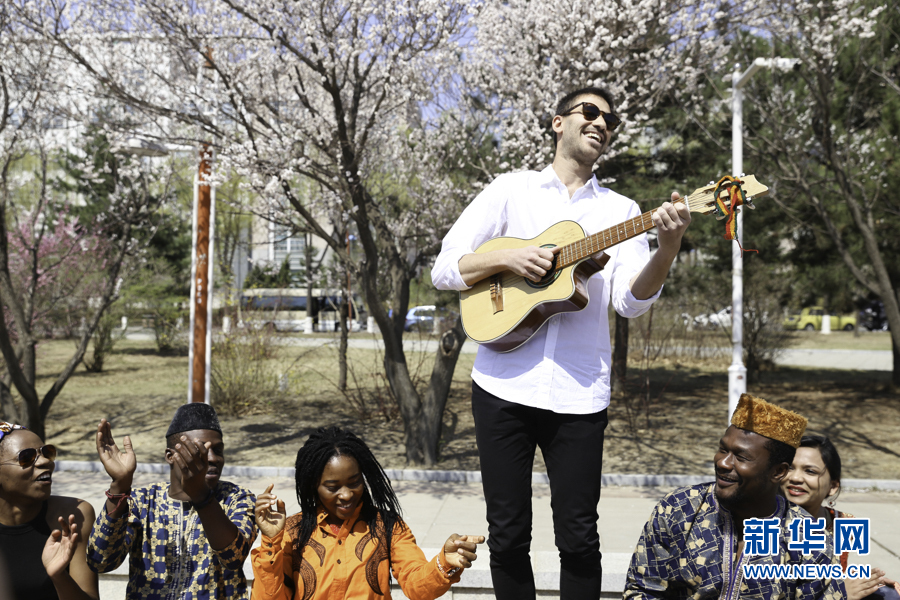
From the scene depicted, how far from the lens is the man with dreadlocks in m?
2.21

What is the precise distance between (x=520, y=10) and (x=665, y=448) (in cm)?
483

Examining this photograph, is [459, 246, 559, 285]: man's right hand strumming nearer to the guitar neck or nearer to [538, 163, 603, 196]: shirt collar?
the guitar neck

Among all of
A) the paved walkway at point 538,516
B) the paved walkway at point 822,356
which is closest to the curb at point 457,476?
the paved walkway at point 538,516

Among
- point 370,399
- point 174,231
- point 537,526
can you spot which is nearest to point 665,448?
point 537,526

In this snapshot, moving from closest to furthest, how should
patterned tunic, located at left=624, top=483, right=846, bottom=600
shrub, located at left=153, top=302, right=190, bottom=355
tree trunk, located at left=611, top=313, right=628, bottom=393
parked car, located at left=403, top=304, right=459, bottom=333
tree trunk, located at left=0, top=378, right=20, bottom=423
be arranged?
patterned tunic, located at left=624, top=483, right=846, bottom=600
tree trunk, located at left=0, top=378, right=20, bottom=423
tree trunk, located at left=611, top=313, right=628, bottom=393
parked car, located at left=403, top=304, right=459, bottom=333
shrub, located at left=153, top=302, right=190, bottom=355

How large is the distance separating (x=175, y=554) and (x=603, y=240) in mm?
1770

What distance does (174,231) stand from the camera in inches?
782

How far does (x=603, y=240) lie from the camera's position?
2.24 meters

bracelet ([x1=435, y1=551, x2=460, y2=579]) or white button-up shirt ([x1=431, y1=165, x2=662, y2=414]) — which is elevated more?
white button-up shirt ([x1=431, y1=165, x2=662, y2=414])

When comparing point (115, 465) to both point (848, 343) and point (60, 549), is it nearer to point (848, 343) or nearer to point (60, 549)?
point (60, 549)

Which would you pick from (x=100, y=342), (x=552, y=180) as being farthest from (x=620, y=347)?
(x=100, y=342)

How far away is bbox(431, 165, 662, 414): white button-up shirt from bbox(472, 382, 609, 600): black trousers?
65mm

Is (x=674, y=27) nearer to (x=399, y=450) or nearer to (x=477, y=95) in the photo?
(x=477, y=95)

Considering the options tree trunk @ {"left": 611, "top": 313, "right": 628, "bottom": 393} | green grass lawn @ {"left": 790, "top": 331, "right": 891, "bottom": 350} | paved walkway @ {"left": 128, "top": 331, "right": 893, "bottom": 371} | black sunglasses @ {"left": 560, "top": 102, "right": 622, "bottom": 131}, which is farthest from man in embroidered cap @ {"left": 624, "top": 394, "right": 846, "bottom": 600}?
green grass lawn @ {"left": 790, "top": 331, "right": 891, "bottom": 350}
